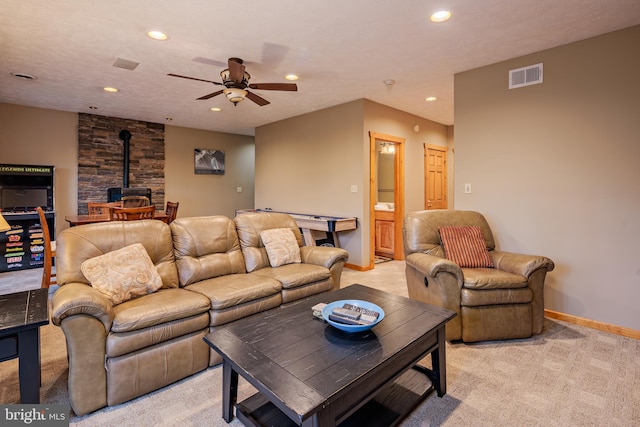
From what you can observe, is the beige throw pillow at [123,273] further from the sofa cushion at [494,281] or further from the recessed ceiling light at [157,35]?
the sofa cushion at [494,281]

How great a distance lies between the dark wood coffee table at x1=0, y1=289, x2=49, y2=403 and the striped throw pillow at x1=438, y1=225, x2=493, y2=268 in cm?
301

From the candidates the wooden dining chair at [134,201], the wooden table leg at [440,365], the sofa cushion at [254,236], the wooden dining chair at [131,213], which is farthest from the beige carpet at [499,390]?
the wooden dining chair at [134,201]

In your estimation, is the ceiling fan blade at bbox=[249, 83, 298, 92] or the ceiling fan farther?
the ceiling fan blade at bbox=[249, 83, 298, 92]

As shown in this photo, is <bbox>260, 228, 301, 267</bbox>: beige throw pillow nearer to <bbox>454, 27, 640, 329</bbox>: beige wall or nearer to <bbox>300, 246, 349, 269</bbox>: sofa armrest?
<bbox>300, 246, 349, 269</bbox>: sofa armrest

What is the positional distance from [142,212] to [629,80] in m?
4.98

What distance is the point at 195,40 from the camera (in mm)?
3023

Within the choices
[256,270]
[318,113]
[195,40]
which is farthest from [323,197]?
[195,40]

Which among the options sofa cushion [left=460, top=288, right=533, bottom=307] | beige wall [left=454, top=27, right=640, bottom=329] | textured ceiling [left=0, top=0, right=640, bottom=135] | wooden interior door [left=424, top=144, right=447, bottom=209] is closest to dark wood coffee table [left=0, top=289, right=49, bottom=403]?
textured ceiling [left=0, top=0, right=640, bottom=135]

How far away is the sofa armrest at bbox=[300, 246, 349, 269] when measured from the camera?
319 cm

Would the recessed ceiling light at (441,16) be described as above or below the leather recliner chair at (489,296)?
above

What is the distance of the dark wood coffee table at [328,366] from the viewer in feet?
4.25

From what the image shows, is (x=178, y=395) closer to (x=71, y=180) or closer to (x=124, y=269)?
(x=124, y=269)

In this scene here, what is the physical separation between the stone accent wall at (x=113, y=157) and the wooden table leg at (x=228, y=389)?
18.7 feet

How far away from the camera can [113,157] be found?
20.3 ft
